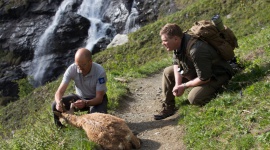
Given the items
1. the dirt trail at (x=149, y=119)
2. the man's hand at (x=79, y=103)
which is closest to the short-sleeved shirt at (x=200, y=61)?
the dirt trail at (x=149, y=119)

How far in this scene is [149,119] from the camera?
7.08 m

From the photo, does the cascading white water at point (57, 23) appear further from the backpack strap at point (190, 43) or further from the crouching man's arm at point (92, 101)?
the backpack strap at point (190, 43)

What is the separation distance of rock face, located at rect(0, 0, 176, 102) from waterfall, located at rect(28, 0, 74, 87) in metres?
0.15

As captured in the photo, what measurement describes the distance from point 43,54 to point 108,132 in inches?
1226

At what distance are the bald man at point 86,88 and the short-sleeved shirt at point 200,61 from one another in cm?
149

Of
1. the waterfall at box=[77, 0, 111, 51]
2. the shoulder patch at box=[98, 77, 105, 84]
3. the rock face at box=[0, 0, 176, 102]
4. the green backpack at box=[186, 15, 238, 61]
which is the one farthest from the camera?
the waterfall at box=[77, 0, 111, 51]

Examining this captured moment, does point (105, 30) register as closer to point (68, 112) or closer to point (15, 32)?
point (15, 32)

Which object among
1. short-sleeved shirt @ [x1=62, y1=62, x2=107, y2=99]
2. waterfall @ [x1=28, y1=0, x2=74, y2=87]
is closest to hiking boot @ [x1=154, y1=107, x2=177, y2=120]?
short-sleeved shirt @ [x1=62, y1=62, x2=107, y2=99]

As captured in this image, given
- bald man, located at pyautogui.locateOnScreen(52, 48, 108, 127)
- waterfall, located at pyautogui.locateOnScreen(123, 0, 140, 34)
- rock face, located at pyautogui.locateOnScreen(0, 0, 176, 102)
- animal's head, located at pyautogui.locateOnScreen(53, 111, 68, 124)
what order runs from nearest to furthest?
animal's head, located at pyautogui.locateOnScreen(53, 111, 68, 124) → bald man, located at pyautogui.locateOnScreen(52, 48, 108, 127) → waterfall, located at pyautogui.locateOnScreen(123, 0, 140, 34) → rock face, located at pyautogui.locateOnScreen(0, 0, 176, 102)

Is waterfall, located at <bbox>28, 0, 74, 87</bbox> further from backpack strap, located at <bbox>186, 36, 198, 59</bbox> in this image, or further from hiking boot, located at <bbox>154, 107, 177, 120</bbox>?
backpack strap, located at <bbox>186, 36, 198, 59</bbox>

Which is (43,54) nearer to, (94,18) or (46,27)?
(46,27)

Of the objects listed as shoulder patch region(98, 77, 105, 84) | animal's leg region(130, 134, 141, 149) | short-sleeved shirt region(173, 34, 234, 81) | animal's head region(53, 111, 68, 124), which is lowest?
animal's leg region(130, 134, 141, 149)

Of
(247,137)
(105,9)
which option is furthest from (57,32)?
(247,137)

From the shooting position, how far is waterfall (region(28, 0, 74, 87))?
3388cm
